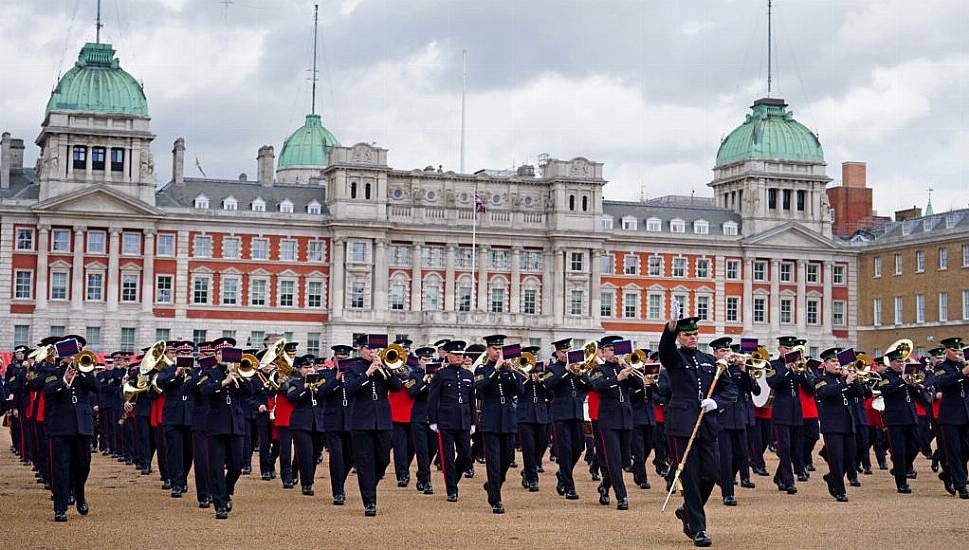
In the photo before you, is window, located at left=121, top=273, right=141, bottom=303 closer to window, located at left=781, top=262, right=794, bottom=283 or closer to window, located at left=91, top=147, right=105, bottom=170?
window, located at left=91, top=147, right=105, bottom=170

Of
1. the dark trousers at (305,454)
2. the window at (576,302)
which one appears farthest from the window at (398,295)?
the dark trousers at (305,454)

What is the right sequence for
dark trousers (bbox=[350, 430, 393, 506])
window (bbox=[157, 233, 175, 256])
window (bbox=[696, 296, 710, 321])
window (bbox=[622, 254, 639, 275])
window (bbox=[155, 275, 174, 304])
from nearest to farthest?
dark trousers (bbox=[350, 430, 393, 506]), window (bbox=[155, 275, 174, 304]), window (bbox=[157, 233, 175, 256]), window (bbox=[622, 254, 639, 275]), window (bbox=[696, 296, 710, 321])

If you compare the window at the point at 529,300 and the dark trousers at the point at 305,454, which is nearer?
the dark trousers at the point at 305,454

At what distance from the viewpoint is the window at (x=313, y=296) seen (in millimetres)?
83812

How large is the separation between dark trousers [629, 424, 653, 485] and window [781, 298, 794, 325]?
6788 cm

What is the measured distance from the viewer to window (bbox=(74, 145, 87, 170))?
80625mm

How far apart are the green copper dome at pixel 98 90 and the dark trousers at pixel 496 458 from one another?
2579 inches

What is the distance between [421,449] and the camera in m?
24.3

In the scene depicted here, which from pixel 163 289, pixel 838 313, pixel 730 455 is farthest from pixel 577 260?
pixel 730 455

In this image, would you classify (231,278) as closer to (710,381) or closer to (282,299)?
(282,299)

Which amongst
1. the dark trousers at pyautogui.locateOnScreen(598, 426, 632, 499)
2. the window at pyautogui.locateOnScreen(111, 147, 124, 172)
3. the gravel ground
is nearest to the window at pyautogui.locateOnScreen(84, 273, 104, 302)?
the window at pyautogui.locateOnScreen(111, 147, 124, 172)

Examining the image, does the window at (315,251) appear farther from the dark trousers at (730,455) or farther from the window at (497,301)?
the dark trousers at (730,455)

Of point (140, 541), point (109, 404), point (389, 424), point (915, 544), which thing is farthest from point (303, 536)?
point (109, 404)

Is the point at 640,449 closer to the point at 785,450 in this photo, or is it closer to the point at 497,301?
the point at 785,450
